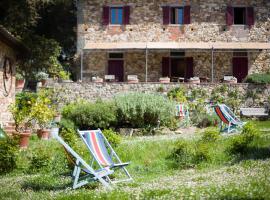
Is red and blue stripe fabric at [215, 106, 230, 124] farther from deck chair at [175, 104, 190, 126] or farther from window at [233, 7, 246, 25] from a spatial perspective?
window at [233, 7, 246, 25]

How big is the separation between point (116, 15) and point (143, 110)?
1140 cm

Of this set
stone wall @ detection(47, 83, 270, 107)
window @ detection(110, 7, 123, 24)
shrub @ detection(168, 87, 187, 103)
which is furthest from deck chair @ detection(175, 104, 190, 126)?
window @ detection(110, 7, 123, 24)

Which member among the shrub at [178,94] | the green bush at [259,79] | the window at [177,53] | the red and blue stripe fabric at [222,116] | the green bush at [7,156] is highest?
the window at [177,53]

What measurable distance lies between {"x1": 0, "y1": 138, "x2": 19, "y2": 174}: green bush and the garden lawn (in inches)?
9.8

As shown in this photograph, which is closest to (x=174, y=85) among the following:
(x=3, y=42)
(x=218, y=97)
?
(x=218, y=97)

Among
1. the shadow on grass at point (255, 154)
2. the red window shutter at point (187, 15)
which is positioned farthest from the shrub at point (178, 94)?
the shadow on grass at point (255, 154)

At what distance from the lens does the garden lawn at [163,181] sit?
19.3 ft

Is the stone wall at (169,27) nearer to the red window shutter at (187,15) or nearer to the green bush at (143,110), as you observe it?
the red window shutter at (187,15)

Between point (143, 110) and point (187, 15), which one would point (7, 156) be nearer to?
point (143, 110)

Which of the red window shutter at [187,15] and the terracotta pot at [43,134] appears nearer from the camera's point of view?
the terracotta pot at [43,134]

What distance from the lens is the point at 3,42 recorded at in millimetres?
14102

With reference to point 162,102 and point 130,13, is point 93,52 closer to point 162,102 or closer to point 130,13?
point 130,13

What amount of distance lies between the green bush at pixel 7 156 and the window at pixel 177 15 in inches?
707

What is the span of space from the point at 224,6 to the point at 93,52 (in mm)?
7886
